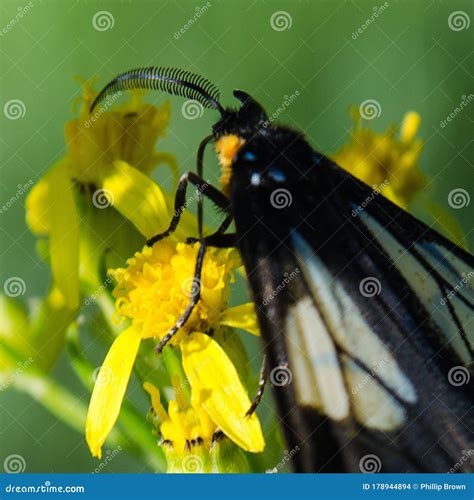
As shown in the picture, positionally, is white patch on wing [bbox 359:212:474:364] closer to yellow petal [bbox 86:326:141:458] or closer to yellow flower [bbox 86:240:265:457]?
yellow flower [bbox 86:240:265:457]

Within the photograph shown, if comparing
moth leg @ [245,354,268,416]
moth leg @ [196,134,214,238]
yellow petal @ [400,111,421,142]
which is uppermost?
yellow petal @ [400,111,421,142]

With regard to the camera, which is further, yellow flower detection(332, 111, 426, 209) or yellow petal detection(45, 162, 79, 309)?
yellow flower detection(332, 111, 426, 209)

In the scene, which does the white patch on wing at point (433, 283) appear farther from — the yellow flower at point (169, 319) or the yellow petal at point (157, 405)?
the yellow petal at point (157, 405)

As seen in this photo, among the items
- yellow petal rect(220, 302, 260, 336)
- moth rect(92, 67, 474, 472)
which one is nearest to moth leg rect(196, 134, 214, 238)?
moth rect(92, 67, 474, 472)

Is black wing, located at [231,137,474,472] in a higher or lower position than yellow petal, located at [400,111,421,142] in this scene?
lower

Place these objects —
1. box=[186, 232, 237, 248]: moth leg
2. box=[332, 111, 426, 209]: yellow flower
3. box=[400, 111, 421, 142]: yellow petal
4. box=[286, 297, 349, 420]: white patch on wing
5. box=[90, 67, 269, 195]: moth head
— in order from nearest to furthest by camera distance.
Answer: box=[286, 297, 349, 420]: white patch on wing → box=[186, 232, 237, 248]: moth leg → box=[90, 67, 269, 195]: moth head → box=[332, 111, 426, 209]: yellow flower → box=[400, 111, 421, 142]: yellow petal

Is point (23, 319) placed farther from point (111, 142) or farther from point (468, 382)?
point (468, 382)

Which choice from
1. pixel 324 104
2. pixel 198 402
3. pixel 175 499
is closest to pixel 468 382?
pixel 198 402
